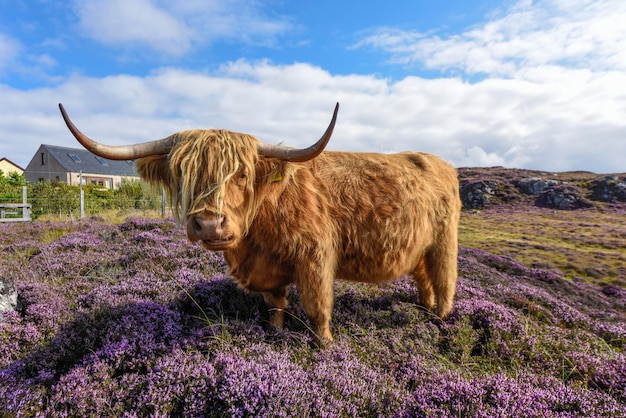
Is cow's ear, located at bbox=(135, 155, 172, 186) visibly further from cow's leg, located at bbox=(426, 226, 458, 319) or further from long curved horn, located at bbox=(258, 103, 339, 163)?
cow's leg, located at bbox=(426, 226, 458, 319)

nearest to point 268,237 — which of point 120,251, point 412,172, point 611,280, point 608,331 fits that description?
point 412,172

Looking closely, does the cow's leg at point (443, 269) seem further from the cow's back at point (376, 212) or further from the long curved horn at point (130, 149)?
the long curved horn at point (130, 149)

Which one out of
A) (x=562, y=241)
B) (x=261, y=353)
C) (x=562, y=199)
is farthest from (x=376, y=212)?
(x=562, y=199)

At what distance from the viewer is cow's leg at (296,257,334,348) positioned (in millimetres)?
2990

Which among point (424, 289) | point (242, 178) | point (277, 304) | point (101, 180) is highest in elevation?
Result: point (242, 178)

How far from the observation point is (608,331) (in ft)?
15.6

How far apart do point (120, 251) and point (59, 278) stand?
179 cm

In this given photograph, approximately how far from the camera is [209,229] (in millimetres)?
2252

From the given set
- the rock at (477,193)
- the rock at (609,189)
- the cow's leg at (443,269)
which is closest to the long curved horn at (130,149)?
the cow's leg at (443,269)

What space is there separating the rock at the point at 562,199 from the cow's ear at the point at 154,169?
4253 cm

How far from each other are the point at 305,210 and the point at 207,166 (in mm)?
998

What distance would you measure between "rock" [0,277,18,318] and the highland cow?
2181 millimetres

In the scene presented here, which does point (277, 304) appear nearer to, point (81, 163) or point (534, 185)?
point (534, 185)

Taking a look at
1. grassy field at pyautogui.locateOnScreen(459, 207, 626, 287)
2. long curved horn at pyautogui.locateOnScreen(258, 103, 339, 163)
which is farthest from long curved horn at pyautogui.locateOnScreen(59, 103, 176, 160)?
grassy field at pyautogui.locateOnScreen(459, 207, 626, 287)
